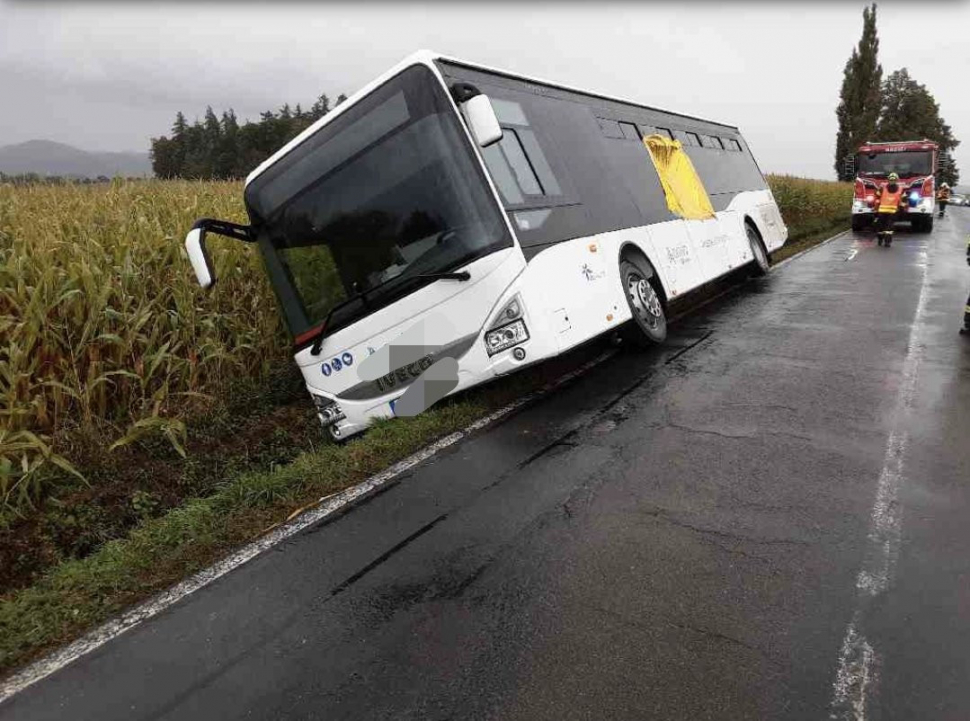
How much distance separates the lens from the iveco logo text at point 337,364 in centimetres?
518

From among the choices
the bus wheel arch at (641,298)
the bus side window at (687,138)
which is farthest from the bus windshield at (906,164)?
the bus wheel arch at (641,298)

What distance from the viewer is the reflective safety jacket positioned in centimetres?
1775

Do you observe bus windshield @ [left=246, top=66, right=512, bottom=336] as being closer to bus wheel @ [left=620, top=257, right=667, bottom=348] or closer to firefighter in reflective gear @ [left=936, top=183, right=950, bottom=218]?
bus wheel @ [left=620, top=257, right=667, bottom=348]

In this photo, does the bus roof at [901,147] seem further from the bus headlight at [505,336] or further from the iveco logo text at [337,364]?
the iveco logo text at [337,364]

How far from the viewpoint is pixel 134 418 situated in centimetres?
543

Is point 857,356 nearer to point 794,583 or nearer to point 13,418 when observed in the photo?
point 794,583

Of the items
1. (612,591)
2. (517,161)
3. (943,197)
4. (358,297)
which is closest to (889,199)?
(943,197)

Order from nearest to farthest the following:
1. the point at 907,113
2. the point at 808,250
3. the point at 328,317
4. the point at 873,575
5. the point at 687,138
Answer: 1. the point at 873,575
2. the point at 328,317
3. the point at 687,138
4. the point at 808,250
5. the point at 907,113

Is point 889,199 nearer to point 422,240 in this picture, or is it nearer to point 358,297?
point 422,240

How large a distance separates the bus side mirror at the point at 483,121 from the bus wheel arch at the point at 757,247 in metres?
8.15

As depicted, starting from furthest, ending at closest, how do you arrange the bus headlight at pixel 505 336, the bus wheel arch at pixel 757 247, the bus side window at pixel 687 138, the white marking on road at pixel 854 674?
the bus wheel arch at pixel 757 247, the bus side window at pixel 687 138, the bus headlight at pixel 505 336, the white marking on road at pixel 854 674

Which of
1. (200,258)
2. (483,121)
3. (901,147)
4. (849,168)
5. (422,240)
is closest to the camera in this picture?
(483,121)

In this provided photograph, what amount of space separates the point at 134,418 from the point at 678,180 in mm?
7205

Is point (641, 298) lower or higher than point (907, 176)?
higher
